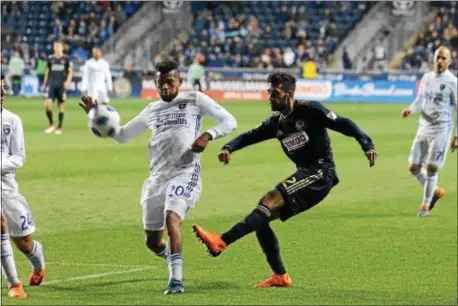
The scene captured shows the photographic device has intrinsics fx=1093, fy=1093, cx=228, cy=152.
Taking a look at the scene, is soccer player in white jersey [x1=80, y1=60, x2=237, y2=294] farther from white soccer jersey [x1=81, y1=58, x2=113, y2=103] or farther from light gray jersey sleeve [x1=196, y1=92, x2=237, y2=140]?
white soccer jersey [x1=81, y1=58, x2=113, y2=103]

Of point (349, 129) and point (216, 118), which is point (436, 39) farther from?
point (216, 118)

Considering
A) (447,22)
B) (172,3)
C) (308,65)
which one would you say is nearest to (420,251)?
(308,65)

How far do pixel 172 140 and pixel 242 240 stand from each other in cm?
442

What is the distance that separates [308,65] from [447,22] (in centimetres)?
765

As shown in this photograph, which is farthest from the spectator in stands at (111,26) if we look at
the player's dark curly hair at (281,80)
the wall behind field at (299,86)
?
the player's dark curly hair at (281,80)

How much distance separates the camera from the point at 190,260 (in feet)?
42.5

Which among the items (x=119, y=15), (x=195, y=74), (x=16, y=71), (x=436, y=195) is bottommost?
(x=16, y=71)

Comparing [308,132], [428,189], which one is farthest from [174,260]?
[428,189]

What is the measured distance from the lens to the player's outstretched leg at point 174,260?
984 centimetres

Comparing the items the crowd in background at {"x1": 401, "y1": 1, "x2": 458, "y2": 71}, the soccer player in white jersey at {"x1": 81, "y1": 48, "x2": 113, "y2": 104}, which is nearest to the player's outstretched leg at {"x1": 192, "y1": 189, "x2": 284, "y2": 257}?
the soccer player in white jersey at {"x1": 81, "y1": 48, "x2": 113, "y2": 104}

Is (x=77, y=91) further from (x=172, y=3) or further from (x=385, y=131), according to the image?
(x=385, y=131)

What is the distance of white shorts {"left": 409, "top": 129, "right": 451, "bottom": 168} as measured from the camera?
17078mm

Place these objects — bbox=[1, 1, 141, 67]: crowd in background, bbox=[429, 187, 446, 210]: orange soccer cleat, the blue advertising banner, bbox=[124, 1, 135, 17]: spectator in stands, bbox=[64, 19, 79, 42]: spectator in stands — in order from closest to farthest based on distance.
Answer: bbox=[429, 187, 446, 210]: orange soccer cleat → the blue advertising banner → bbox=[1, 1, 141, 67]: crowd in background → bbox=[64, 19, 79, 42]: spectator in stands → bbox=[124, 1, 135, 17]: spectator in stands

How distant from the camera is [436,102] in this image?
17.0m
